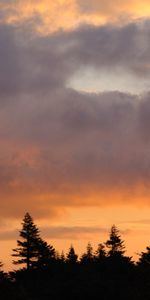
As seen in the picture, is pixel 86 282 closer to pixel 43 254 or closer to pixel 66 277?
pixel 66 277

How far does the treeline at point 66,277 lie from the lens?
78.2m

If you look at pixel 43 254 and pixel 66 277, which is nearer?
pixel 66 277

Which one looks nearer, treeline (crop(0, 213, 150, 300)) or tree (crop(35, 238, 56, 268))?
treeline (crop(0, 213, 150, 300))

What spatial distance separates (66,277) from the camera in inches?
3435

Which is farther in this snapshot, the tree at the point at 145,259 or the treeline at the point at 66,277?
the tree at the point at 145,259

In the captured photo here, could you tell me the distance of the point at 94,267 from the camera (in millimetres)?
91438

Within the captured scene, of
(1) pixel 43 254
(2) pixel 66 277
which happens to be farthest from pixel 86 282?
(1) pixel 43 254

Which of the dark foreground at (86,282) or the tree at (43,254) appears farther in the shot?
the tree at (43,254)

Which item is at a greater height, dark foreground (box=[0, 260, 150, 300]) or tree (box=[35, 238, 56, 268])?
tree (box=[35, 238, 56, 268])

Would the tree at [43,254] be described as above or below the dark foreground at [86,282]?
above

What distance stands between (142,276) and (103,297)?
29.6ft

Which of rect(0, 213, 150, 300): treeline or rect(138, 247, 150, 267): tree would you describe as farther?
rect(138, 247, 150, 267): tree

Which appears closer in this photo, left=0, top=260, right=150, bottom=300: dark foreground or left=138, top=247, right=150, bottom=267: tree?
left=0, top=260, right=150, bottom=300: dark foreground

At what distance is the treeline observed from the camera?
78188 millimetres
